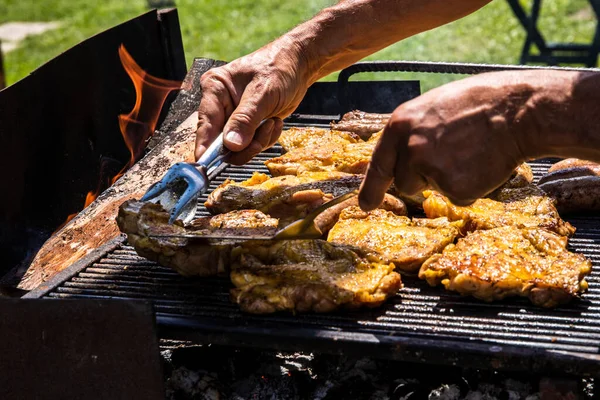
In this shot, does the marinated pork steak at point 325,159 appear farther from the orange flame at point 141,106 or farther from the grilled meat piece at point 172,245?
the orange flame at point 141,106

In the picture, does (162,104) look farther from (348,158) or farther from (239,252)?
(239,252)

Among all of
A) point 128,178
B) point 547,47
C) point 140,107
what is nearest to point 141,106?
point 140,107

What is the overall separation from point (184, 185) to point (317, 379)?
1200 mm

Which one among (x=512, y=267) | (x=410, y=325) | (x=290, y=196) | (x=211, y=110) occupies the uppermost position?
(x=211, y=110)

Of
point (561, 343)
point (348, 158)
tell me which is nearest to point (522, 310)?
point (561, 343)

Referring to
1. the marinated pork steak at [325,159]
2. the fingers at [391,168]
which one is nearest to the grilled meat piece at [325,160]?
the marinated pork steak at [325,159]

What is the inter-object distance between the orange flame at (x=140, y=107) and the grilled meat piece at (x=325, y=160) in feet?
5.37

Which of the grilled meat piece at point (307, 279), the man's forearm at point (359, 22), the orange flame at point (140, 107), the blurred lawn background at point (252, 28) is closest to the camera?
the grilled meat piece at point (307, 279)

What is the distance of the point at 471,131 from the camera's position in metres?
2.93

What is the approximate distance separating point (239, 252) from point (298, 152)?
1365 mm

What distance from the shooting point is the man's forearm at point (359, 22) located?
4.80 m

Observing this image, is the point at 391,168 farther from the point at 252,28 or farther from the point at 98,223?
the point at 252,28

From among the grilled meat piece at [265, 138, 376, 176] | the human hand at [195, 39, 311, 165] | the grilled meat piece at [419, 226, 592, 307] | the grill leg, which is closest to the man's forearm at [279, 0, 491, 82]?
the human hand at [195, 39, 311, 165]

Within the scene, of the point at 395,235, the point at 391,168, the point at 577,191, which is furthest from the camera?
the point at 577,191
